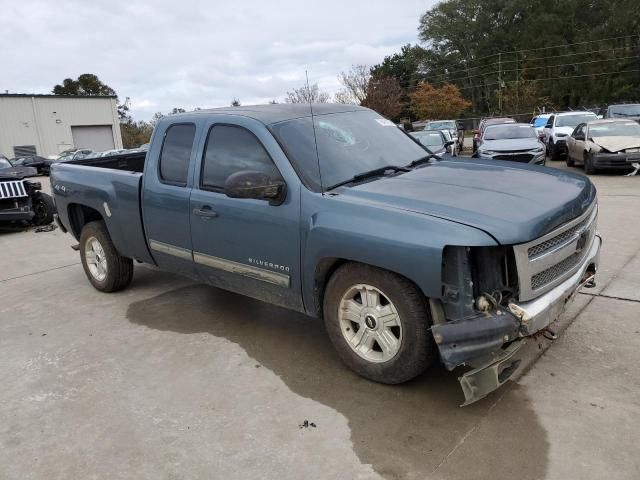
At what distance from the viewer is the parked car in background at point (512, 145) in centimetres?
1327

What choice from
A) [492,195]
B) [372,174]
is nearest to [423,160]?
[372,174]

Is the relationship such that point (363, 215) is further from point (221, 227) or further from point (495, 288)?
point (221, 227)

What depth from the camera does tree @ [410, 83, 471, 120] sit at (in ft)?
200

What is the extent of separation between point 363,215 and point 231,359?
1.68 m

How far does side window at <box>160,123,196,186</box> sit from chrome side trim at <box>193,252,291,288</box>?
2.20 ft

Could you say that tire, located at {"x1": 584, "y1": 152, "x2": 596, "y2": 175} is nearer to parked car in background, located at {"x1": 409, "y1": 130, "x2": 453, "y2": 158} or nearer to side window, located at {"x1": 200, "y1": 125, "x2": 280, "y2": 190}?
parked car in background, located at {"x1": 409, "y1": 130, "x2": 453, "y2": 158}

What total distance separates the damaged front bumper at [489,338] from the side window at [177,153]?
266 centimetres

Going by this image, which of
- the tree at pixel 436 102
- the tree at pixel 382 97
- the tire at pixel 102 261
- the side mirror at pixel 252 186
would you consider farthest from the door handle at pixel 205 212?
the tree at pixel 436 102

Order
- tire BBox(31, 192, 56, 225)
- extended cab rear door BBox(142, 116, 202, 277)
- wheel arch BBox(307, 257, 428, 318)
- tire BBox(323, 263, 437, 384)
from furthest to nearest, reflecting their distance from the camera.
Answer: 1. tire BBox(31, 192, 56, 225)
2. extended cab rear door BBox(142, 116, 202, 277)
3. wheel arch BBox(307, 257, 428, 318)
4. tire BBox(323, 263, 437, 384)

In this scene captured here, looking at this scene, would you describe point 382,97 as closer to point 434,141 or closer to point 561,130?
point 561,130

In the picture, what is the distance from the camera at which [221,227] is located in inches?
167

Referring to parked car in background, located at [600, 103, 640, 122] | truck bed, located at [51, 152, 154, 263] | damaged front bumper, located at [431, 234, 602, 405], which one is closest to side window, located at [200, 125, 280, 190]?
truck bed, located at [51, 152, 154, 263]

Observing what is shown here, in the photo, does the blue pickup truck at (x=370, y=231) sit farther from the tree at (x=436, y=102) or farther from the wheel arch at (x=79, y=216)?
the tree at (x=436, y=102)

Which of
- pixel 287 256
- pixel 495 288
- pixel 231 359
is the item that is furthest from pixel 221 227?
pixel 495 288
